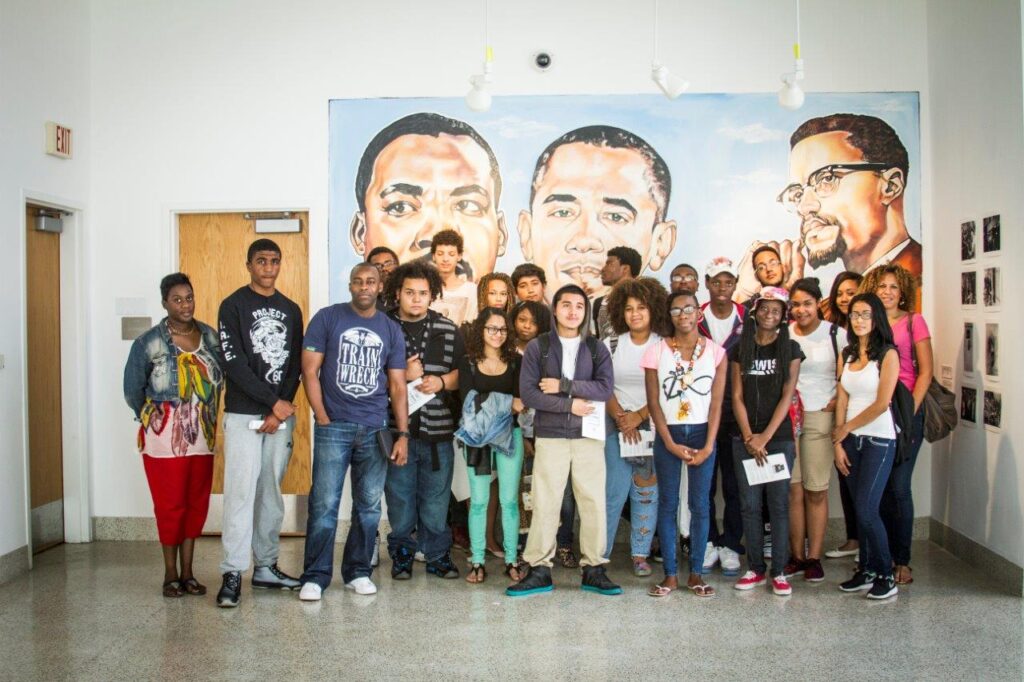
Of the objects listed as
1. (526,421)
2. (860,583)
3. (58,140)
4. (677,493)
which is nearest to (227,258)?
(58,140)

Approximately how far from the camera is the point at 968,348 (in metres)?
5.89

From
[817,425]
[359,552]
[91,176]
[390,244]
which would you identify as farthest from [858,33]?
[91,176]

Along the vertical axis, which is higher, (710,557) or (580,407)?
(580,407)

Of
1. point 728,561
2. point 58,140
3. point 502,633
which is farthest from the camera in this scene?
point 58,140

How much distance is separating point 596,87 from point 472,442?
8.86 ft

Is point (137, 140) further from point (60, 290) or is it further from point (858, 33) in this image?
point (858, 33)

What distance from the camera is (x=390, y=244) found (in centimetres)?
656

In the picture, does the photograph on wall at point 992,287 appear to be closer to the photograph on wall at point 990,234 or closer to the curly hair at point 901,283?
the photograph on wall at point 990,234

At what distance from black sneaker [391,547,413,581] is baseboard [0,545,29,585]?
2.22 metres

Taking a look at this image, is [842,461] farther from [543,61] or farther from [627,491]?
[543,61]

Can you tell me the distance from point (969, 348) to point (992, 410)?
1.49ft

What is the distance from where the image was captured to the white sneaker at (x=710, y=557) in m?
→ 5.65

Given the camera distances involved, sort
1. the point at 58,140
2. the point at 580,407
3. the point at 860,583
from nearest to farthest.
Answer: the point at 580,407 → the point at 860,583 → the point at 58,140

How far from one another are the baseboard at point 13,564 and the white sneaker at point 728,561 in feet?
13.7
